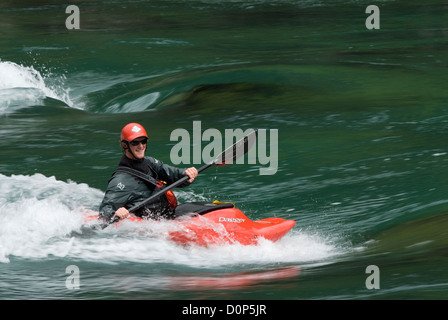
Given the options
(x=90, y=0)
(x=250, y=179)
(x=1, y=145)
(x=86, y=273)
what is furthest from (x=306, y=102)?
(x=90, y=0)

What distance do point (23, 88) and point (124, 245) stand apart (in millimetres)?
11141

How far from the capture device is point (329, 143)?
13.6 meters

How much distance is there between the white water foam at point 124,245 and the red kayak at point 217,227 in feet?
0.22

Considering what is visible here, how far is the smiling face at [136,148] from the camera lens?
8461 mm

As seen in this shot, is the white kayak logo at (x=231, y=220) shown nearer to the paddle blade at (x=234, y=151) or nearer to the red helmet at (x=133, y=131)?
the paddle blade at (x=234, y=151)

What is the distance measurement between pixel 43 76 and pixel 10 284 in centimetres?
1332

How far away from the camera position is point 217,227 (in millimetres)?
8734

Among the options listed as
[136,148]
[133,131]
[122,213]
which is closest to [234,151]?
[136,148]

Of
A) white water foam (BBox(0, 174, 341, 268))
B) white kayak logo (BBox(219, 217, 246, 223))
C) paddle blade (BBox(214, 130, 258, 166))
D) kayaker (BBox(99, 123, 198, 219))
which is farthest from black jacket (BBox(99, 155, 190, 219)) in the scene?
paddle blade (BBox(214, 130, 258, 166))

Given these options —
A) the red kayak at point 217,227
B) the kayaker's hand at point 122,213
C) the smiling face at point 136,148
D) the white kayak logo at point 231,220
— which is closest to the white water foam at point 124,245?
the red kayak at point 217,227

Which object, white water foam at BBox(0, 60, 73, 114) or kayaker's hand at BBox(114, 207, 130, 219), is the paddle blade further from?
white water foam at BBox(0, 60, 73, 114)

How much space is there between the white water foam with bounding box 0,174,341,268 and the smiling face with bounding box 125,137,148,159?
64cm

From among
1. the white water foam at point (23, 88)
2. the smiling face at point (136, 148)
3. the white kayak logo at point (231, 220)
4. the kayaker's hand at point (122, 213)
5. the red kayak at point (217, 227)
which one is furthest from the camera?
the white water foam at point (23, 88)

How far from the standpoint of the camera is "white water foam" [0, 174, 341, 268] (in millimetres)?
8523
